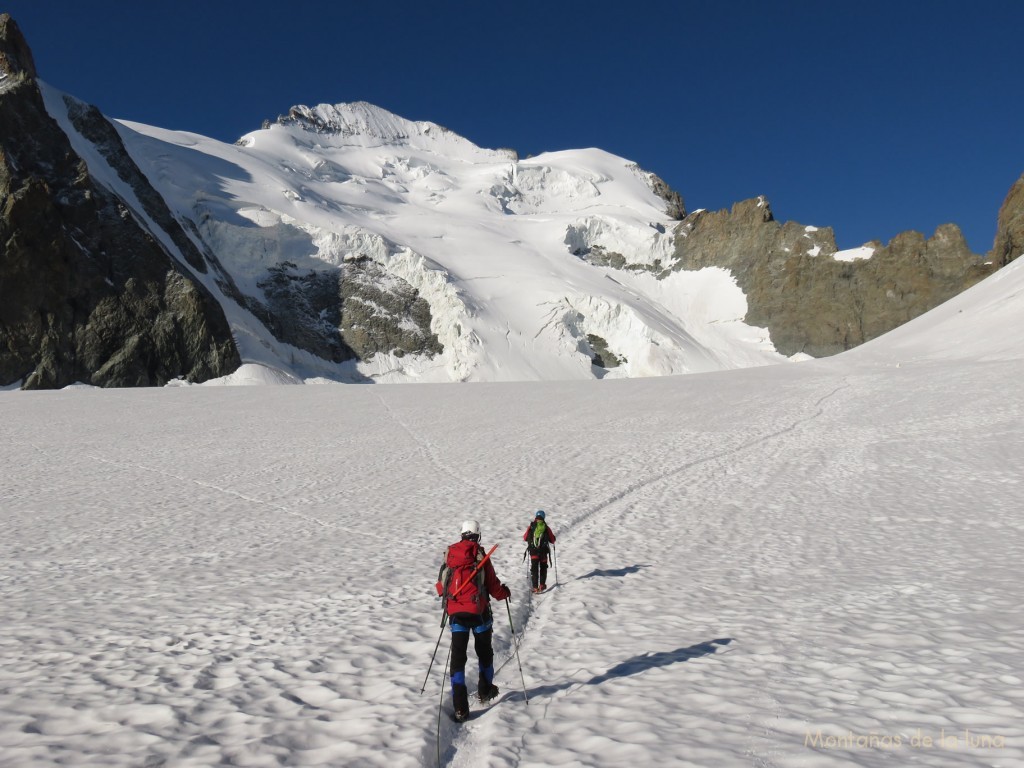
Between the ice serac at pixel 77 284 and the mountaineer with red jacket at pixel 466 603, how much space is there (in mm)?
63631

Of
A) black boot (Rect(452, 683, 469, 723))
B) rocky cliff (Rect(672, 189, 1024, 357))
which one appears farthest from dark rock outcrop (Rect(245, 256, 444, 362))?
Result: black boot (Rect(452, 683, 469, 723))

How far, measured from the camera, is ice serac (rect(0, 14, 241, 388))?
5741 cm

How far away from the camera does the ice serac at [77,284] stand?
57.4m

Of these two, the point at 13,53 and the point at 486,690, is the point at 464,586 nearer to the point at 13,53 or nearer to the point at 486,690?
the point at 486,690

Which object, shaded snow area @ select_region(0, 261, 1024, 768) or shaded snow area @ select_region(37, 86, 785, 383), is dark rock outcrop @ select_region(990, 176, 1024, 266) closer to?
shaded snow area @ select_region(37, 86, 785, 383)

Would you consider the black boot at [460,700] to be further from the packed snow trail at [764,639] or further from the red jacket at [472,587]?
the red jacket at [472,587]

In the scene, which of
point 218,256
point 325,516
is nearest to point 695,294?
point 218,256

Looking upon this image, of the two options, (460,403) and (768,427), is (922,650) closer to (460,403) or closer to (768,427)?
(768,427)

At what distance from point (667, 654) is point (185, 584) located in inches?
231

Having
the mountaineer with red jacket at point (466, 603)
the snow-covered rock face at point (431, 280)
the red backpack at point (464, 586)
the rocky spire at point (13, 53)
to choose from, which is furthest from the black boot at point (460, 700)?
the rocky spire at point (13, 53)

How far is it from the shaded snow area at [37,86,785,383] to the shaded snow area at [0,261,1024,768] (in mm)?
58475

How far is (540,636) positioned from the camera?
273 inches

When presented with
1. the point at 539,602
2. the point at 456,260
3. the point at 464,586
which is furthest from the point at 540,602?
the point at 456,260

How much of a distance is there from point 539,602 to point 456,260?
317ft
